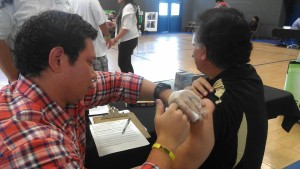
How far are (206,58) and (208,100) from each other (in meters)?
0.21

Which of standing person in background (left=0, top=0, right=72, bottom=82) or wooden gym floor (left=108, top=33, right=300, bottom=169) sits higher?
standing person in background (left=0, top=0, right=72, bottom=82)

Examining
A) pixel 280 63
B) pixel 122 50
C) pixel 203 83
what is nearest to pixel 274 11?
pixel 280 63

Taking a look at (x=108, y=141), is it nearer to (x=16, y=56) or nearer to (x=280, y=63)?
(x=16, y=56)

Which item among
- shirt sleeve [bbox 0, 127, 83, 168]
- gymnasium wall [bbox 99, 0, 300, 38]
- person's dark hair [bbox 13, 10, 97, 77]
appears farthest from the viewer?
gymnasium wall [bbox 99, 0, 300, 38]

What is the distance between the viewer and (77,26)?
28.9 inches

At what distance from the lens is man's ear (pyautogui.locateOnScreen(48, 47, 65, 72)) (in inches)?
27.4

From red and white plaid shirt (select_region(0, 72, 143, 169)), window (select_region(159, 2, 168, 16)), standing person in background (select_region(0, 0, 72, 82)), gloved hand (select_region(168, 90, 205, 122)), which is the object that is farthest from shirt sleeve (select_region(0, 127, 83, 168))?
window (select_region(159, 2, 168, 16))

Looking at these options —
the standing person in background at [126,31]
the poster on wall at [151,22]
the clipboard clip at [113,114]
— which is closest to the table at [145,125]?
the clipboard clip at [113,114]

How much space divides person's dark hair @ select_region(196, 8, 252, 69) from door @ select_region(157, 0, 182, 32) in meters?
13.8

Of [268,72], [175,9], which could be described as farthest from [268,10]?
[268,72]

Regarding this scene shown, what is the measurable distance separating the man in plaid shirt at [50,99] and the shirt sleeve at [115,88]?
38 centimetres

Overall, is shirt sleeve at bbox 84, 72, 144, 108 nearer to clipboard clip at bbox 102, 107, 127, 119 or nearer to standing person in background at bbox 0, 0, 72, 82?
clipboard clip at bbox 102, 107, 127, 119

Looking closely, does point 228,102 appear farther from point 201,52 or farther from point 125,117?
point 125,117

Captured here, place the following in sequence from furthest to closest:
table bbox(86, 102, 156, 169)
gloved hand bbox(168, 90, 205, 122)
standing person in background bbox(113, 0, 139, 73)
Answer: standing person in background bbox(113, 0, 139, 73)
table bbox(86, 102, 156, 169)
gloved hand bbox(168, 90, 205, 122)
